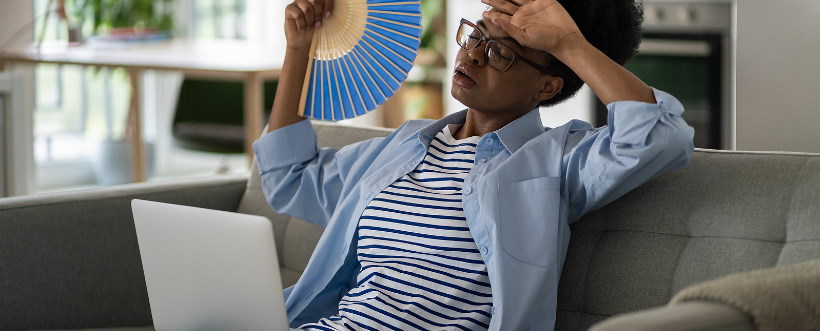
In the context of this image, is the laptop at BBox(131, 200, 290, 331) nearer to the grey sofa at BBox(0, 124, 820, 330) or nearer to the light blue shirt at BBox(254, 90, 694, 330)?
the light blue shirt at BBox(254, 90, 694, 330)

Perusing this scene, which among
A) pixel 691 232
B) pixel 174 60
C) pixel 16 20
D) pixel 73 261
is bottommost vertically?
pixel 73 261

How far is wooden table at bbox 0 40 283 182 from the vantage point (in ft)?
13.9

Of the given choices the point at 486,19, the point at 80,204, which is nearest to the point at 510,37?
the point at 486,19

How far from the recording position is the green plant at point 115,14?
5.39 m

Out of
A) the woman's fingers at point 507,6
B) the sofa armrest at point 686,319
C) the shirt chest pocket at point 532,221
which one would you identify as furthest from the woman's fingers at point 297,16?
the sofa armrest at point 686,319

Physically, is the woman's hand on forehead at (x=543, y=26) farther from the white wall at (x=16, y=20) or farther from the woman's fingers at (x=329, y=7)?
the white wall at (x=16, y=20)

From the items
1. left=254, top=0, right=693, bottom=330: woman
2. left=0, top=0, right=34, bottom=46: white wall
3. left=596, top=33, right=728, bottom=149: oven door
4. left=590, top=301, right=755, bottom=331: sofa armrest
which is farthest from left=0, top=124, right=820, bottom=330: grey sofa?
Answer: left=0, top=0, right=34, bottom=46: white wall

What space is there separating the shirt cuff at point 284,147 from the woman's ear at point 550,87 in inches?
19.0

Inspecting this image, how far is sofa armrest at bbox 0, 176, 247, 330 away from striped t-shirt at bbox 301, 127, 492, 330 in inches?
23.7

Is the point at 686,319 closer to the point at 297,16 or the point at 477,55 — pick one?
the point at 477,55

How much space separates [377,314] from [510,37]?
517 millimetres

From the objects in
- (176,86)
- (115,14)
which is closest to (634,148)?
(115,14)

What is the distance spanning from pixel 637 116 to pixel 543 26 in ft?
0.70

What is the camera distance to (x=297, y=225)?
89.6 inches
